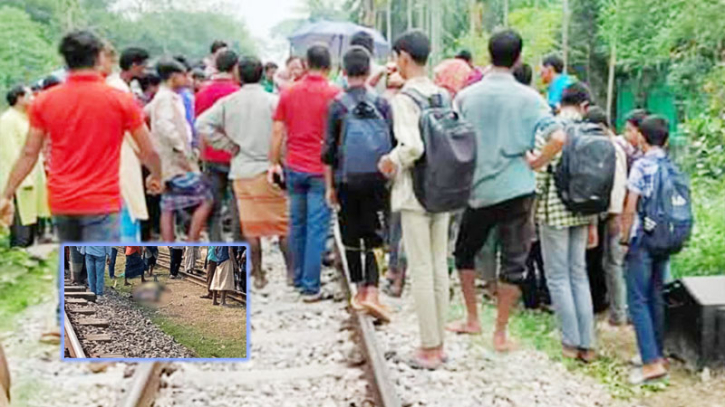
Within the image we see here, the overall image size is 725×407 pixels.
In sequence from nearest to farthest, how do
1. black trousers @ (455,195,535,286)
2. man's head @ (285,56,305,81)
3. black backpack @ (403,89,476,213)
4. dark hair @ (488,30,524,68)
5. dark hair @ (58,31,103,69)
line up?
dark hair @ (58,31,103,69) → black backpack @ (403,89,476,213) → dark hair @ (488,30,524,68) → black trousers @ (455,195,535,286) → man's head @ (285,56,305,81)

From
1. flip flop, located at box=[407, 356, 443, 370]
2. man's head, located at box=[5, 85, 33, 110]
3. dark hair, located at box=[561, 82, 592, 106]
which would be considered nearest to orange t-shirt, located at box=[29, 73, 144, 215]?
flip flop, located at box=[407, 356, 443, 370]

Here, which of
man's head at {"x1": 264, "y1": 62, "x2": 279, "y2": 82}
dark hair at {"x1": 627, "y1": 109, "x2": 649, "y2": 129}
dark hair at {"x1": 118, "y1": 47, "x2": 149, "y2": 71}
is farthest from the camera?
man's head at {"x1": 264, "y1": 62, "x2": 279, "y2": 82}

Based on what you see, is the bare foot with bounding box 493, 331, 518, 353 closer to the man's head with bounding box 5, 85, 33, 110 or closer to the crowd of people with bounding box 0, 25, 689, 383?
the crowd of people with bounding box 0, 25, 689, 383

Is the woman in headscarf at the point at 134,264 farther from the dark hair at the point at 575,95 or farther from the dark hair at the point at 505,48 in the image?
the dark hair at the point at 575,95

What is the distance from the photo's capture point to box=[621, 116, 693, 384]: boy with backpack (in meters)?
5.95

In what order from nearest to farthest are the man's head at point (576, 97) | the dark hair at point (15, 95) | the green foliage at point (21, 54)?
the man's head at point (576, 97) → the dark hair at point (15, 95) → the green foliage at point (21, 54)

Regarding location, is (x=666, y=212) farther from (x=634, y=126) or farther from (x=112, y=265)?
(x=112, y=265)

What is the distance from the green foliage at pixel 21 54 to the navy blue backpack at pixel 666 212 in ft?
68.9

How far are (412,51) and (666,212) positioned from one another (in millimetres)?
1742

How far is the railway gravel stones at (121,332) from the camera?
2.05 metres

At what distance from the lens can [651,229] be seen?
595 centimetres

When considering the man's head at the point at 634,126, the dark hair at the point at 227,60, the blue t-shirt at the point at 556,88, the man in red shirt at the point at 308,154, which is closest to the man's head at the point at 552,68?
the blue t-shirt at the point at 556,88

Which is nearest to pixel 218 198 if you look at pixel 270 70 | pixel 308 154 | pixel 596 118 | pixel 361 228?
pixel 308 154

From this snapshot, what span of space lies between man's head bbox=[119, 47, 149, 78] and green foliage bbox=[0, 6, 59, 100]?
16631mm
